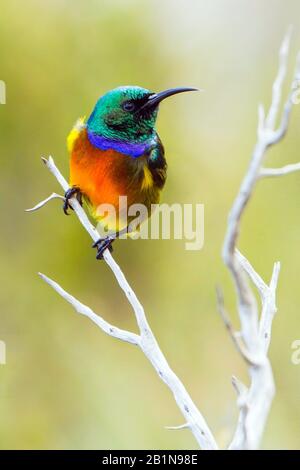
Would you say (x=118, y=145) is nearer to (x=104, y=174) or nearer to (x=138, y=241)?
(x=104, y=174)

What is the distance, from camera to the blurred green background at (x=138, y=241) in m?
2.14

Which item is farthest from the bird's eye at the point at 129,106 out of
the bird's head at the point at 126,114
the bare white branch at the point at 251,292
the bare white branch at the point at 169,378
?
the bare white branch at the point at 251,292

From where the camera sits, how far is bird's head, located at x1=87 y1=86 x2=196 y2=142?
4.58 feet

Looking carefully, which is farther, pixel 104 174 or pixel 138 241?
pixel 138 241

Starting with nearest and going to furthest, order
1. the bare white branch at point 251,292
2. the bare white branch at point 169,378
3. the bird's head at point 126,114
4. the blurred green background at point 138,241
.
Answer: the bare white branch at point 251,292
the bare white branch at point 169,378
the bird's head at point 126,114
the blurred green background at point 138,241

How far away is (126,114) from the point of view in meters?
1.40

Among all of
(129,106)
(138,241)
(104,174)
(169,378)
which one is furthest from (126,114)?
(138,241)

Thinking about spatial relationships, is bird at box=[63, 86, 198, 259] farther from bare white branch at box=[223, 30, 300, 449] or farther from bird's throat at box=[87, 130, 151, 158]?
bare white branch at box=[223, 30, 300, 449]

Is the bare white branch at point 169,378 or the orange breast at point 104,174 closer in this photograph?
the bare white branch at point 169,378

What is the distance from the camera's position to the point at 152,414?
2.17 meters

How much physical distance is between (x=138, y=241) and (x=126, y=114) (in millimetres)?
894

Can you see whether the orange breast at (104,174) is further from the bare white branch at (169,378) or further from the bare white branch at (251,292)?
the bare white branch at (251,292)

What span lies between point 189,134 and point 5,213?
0.64 metres
